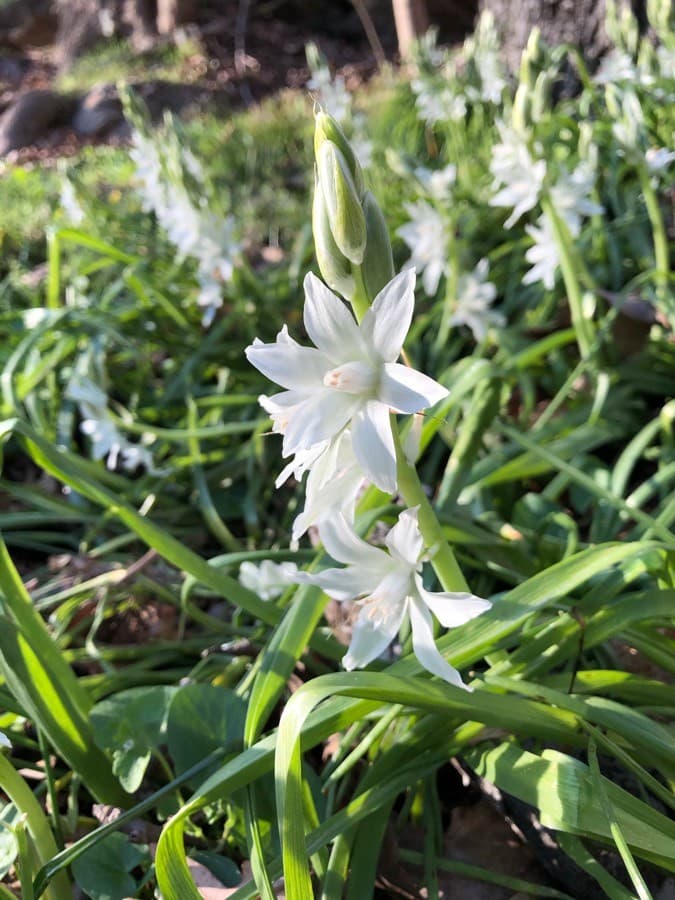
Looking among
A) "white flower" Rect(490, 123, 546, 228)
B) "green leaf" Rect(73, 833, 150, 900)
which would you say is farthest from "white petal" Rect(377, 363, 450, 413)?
"white flower" Rect(490, 123, 546, 228)

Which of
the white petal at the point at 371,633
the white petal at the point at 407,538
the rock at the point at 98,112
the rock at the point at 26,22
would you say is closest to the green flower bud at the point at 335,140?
the white petal at the point at 407,538

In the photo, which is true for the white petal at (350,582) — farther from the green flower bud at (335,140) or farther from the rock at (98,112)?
the rock at (98,112)

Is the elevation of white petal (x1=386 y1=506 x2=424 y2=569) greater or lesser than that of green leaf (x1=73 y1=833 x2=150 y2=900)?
greater

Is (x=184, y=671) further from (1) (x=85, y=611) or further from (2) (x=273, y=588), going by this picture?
(1) (x=85, y=611)

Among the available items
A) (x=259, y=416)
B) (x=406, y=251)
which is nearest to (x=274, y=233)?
(x=406, y=251)

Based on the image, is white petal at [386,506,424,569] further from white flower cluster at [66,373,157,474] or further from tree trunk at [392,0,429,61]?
tree trunk at [392,0,429,61]

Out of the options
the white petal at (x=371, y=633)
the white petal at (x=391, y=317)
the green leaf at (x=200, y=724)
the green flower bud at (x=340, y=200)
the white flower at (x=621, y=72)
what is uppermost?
the green flower bud at (x=340, y=200)

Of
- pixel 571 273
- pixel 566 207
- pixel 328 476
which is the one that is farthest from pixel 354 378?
pixel 566 207
